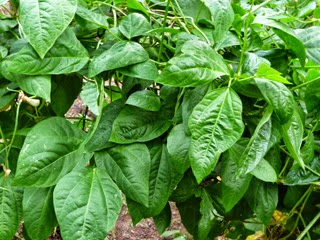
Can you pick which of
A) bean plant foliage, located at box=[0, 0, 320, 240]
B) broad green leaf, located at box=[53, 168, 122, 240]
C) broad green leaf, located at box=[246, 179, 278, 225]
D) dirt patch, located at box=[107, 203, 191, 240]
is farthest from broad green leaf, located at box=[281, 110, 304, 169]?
dirt patch, located at box=[107, 203, 191, 240]

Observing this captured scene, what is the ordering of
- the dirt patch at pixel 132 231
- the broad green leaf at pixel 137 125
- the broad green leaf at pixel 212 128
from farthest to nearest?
the dirt patch at pixel 132 231, the broad green leaf at pixel 137 125, the broad green leaf at pixel 212 128

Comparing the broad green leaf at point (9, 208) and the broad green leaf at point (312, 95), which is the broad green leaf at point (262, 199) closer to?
the broad green leaf at point (312, 95)

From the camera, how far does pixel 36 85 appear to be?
0.64 m

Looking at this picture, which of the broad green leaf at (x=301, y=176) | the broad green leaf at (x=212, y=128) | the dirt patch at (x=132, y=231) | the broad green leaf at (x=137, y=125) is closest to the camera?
the broad green leaf at (x=212, y=128)

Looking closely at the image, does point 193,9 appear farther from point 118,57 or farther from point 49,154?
point 49,154

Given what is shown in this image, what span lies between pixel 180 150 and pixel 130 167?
0.07 metres

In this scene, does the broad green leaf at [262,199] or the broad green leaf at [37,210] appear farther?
the broad green leaf at [262,199]

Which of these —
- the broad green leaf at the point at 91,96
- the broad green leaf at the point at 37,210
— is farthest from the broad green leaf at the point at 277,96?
the broad green leaf at the point at 37,210

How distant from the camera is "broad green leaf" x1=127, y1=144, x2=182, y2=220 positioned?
27.2 inches

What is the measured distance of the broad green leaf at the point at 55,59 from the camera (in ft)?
2.07

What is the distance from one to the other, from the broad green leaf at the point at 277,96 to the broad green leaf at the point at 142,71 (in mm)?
144

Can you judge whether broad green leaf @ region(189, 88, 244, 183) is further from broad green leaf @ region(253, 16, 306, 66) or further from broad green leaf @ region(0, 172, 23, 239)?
broad green leaf @ region(0, 172, 23, 239)

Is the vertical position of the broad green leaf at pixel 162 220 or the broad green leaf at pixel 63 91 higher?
the broad green leaf at pixel 63 91

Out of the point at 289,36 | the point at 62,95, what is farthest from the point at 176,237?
the point at 289,36
